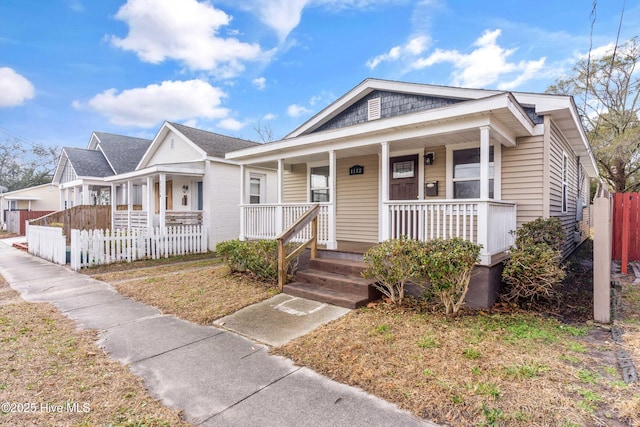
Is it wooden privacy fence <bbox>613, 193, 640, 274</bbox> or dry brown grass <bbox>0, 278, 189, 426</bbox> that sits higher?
wooden privacy fence <bbox>613, 193, 640, 274</bbox>

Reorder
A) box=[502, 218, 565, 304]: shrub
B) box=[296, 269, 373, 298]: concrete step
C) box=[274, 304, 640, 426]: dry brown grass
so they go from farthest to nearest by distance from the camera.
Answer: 1. box=[296, 269, 373, 298]: concrete step
2. box=[502, 218, 565, 304]: shrub
3. box=[274, 304, 640, 426]: dry brown grass

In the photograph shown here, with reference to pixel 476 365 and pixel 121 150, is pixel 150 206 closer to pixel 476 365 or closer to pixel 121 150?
pixel 121 150

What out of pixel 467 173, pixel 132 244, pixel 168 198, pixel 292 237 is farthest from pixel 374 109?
pixel 168 198

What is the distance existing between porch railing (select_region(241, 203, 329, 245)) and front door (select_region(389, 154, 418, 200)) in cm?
197

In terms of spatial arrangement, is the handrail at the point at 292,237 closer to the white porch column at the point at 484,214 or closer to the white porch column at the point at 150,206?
the white porch column at the point at 484,214

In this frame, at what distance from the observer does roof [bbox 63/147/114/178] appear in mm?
16859

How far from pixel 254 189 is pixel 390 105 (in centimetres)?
744

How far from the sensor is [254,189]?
538 inches

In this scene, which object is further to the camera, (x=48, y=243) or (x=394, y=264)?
(x=48, y=243)

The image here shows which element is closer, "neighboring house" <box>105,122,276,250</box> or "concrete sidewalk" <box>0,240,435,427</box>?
"concrete sidewalk" <box>0,240,435,427</box>

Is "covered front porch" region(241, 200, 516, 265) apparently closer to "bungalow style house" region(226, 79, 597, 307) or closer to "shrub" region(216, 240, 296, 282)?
"bungalow style house" region(226, 79, 597, 307)

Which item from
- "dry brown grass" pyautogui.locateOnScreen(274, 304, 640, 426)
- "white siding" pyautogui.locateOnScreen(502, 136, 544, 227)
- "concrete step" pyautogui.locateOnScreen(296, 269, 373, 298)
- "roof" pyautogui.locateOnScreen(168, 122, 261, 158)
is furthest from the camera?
"roof" pyautogui.locateOnScreen(168, 122, 261, 158)

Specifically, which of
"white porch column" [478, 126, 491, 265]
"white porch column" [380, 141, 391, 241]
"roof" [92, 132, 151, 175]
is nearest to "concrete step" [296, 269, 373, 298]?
"white porch column" [380, 141, 391, 241]

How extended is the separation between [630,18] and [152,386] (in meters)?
8.33
